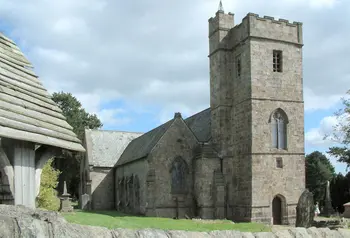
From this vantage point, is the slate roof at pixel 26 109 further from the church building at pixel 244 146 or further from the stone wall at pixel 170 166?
the church building at pixel 244 146

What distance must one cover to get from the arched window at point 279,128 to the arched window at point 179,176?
6.94 meters

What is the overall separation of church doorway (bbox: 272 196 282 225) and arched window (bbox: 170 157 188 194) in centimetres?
660

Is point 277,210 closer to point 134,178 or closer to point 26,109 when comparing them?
point 134,178

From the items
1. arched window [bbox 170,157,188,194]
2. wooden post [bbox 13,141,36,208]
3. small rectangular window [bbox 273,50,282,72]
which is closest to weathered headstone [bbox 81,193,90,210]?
arched window [bbox 170,157,188,194]

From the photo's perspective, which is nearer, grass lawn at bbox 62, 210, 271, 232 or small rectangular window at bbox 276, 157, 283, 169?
grass lawn at bbox 62, 210, 271, 232

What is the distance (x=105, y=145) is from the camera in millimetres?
46000

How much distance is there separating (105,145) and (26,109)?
38363mm

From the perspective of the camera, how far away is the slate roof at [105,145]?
43875 mm

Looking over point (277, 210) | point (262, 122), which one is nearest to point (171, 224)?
point (277, 210)

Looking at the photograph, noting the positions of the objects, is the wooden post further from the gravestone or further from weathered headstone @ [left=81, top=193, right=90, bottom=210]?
weathered headstone @ [left=81, top=193, right=90, bottom=210]

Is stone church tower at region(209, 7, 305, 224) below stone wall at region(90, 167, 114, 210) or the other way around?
the other way around

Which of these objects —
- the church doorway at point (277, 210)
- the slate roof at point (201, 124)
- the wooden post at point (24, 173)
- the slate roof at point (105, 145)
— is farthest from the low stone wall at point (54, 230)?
the slate roof at point (105, 145)

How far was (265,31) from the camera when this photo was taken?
103ft

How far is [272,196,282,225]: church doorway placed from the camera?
30.6 m
